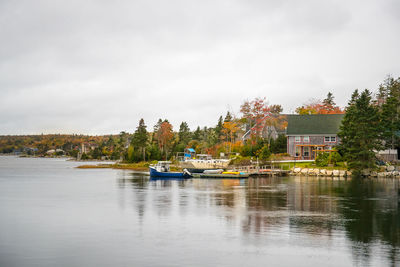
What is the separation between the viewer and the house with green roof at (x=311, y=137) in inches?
2899

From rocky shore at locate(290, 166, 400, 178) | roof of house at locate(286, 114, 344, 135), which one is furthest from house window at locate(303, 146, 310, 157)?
rocky shore at locate(290, 166, 400, 178)

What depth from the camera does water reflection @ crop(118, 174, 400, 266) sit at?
64.1 feet

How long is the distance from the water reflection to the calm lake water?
2.4 inches

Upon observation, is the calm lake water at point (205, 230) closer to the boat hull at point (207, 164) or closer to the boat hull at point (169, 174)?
the boat hull at point (169, 174)

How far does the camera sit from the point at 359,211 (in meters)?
28.7

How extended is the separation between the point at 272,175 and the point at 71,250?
4907 centimetres

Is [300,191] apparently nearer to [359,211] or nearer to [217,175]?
[359,211]

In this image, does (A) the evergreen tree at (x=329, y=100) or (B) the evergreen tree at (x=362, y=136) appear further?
(A) the evergreen tree at (x=329, y=100)

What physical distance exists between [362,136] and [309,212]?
1308 inches

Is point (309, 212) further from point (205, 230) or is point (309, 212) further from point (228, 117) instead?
point (228, 117)

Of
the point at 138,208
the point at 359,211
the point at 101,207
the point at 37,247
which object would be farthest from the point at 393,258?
the point at 101,207

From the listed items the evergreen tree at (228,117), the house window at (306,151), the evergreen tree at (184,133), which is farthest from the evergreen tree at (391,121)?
the evergreen tree at (184,133)

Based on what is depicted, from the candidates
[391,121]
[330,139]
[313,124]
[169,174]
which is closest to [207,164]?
[169,174]

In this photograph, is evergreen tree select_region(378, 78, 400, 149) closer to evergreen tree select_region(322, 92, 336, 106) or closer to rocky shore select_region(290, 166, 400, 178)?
rocky shore select_region(290, 166, 400, 178)
